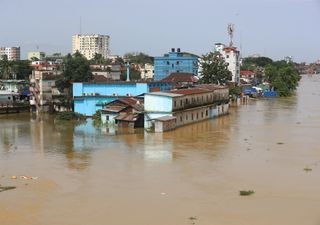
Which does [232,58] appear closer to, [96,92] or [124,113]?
[96,92]

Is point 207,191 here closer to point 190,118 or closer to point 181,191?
point 181,191

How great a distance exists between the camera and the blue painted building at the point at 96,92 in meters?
32.3

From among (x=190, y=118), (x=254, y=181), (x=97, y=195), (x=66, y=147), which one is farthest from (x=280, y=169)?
(x=190, y=118)

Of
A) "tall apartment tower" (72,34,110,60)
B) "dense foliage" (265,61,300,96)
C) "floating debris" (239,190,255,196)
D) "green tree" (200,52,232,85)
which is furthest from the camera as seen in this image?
"tall apartment tower" (72,34,110,60)

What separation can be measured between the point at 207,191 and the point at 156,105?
13.3 m

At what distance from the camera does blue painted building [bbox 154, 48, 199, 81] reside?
54281 mm

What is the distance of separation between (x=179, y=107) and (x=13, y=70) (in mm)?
35905

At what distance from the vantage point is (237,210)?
11.7 meters

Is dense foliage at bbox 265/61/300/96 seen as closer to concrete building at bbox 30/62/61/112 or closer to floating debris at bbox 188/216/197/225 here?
concrete building at bbox 30/62/61/112

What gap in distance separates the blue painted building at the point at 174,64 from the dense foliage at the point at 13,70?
1656 centimetres

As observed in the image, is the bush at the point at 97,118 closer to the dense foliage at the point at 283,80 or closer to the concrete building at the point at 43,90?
the concrete building at the point at 43,90

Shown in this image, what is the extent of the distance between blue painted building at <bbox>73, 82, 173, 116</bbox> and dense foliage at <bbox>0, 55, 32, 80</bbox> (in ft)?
82.7

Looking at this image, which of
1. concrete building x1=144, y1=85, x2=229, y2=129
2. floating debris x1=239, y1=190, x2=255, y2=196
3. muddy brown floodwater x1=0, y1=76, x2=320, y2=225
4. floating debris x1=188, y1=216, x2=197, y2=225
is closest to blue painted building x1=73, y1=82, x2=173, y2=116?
concrete building x1=144, y1=85, x2=229, y2=129

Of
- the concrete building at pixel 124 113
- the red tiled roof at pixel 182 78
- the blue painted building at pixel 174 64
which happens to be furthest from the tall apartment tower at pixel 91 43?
the concrete building at pixel 124 113
